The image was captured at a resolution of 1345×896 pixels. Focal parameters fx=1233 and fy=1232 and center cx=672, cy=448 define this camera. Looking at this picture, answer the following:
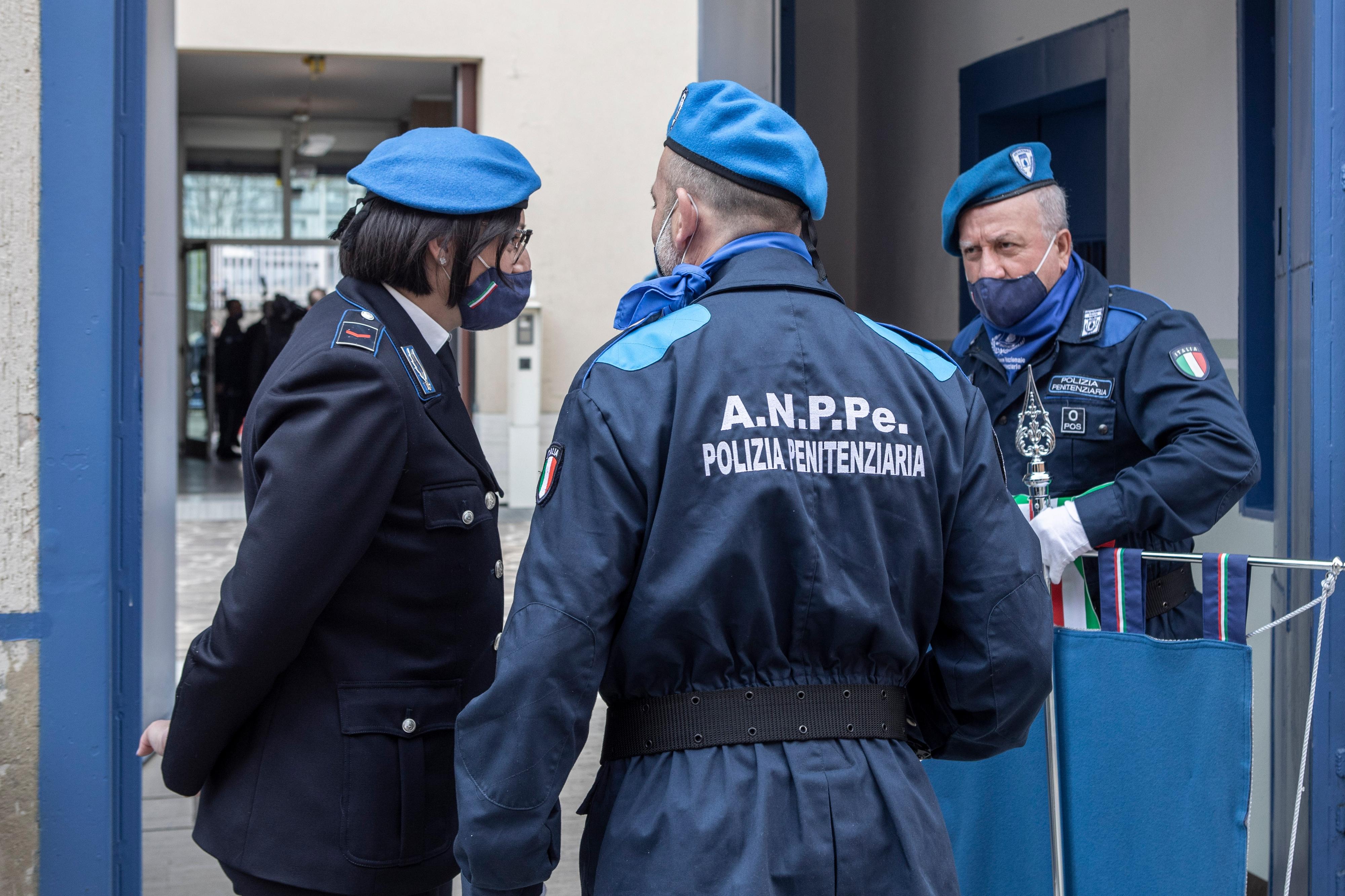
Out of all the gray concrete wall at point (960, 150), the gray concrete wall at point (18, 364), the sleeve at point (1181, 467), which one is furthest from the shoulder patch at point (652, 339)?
the gray concrete wall at point (960, 150)

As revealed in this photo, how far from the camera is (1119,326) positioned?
2.66 meters

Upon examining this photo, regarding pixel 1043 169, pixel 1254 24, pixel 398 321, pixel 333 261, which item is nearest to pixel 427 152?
pixel 398 321

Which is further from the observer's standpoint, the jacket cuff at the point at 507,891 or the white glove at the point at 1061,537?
the white glove at the point at 1061,537

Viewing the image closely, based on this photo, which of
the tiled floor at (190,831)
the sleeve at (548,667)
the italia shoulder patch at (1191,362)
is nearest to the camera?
the sleeve at (548,667)

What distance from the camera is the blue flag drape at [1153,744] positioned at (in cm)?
221

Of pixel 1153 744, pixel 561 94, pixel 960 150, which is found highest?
pixel 561 94

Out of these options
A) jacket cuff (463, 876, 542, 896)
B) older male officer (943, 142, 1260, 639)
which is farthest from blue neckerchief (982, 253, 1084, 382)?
jacket cuff (463, 876, 542, 896)

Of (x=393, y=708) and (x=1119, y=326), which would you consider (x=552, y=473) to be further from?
(x=1119, y=326)

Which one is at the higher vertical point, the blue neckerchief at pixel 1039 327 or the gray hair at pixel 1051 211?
the gray hair at pixel 1051 211

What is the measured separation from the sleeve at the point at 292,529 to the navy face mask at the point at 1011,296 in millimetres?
1520

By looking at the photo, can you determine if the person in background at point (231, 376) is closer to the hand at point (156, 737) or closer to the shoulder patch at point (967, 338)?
the shoulder patch at point (967, 338)

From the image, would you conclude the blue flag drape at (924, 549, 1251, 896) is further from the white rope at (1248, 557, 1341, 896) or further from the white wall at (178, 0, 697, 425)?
the white wall at (178, 0, 697, 425)

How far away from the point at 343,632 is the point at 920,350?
2.94ft

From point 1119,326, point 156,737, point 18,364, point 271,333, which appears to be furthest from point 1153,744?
point 271,333
